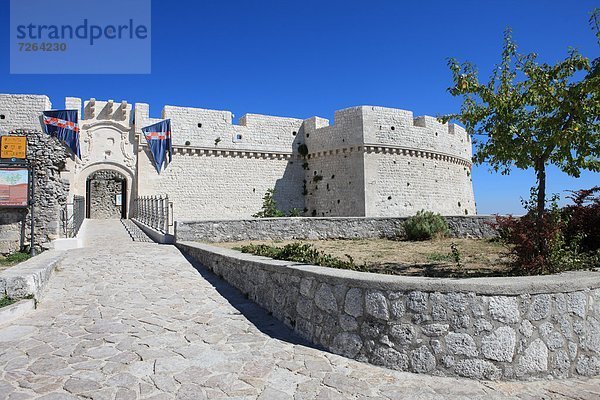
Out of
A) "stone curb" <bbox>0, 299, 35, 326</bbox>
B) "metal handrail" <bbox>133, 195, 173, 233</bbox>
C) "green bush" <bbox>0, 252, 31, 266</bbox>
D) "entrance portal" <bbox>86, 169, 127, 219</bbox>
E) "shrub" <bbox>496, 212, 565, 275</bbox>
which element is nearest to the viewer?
"shrub" <bbox>496, 212, 565, 275</bbox>

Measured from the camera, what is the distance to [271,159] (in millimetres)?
22859

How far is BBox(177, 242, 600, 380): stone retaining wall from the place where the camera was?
9.78 ft

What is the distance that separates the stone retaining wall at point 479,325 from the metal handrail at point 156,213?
9293mm

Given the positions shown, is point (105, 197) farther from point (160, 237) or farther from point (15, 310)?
point (15, 310)

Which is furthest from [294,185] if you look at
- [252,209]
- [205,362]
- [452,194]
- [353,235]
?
[205,362]

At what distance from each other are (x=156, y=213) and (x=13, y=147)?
461 cm

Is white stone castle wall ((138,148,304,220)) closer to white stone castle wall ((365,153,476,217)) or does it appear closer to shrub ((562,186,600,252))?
white stone castle wall ((365,153,476,217))

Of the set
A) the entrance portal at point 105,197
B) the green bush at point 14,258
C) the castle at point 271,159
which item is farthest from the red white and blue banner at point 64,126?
the green bush at point 14,258

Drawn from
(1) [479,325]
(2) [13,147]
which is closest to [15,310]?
(1) [479,325]

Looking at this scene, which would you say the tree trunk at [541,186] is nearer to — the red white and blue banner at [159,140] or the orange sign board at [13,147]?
the orange sign board at [13,147]

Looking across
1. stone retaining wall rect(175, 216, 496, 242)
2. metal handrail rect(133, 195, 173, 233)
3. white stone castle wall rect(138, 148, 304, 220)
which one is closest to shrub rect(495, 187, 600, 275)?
stone retaining wall rect(175, 216, 496, 242)

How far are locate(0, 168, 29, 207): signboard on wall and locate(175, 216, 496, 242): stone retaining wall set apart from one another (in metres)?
4.71

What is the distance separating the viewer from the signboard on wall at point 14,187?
10.2 m

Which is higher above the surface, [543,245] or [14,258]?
[543,245]
